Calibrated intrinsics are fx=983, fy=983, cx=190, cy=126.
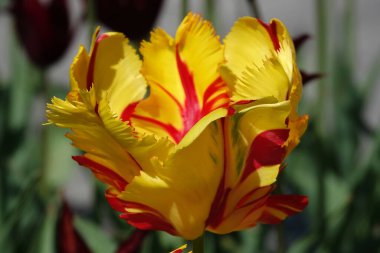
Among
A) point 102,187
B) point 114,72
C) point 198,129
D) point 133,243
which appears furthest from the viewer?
point 102,187

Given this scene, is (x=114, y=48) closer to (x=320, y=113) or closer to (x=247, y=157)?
(x=247, y=157)

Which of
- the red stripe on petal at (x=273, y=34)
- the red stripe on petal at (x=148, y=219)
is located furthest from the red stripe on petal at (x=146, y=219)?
the red stripe on petal at (x=273, y=34)

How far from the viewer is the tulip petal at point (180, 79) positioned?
1.92 ft

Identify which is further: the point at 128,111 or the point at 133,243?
the point at 133,243

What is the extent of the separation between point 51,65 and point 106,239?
1.13 ft

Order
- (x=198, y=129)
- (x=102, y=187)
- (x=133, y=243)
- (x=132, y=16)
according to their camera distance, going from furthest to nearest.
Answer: (x=102, y=187)
(x=132, y=16)
(x=133, y=243)
(x=198, y=129)

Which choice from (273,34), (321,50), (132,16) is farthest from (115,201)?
(321,50)

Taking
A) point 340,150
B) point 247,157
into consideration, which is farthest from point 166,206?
point 340,150

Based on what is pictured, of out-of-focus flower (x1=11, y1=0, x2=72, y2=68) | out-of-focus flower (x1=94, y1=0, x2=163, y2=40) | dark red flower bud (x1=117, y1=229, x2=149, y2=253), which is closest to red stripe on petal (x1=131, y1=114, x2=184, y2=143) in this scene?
dark red flower bud (x1=117, y1=229, x2=149, y2=253)

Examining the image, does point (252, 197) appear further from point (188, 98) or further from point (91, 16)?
point (91, 16)

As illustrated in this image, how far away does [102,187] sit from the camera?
3.69ft

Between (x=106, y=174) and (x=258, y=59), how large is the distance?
0.11 meters

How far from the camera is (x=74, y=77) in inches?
20.9

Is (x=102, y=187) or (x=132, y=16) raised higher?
(x=132, y=16)
